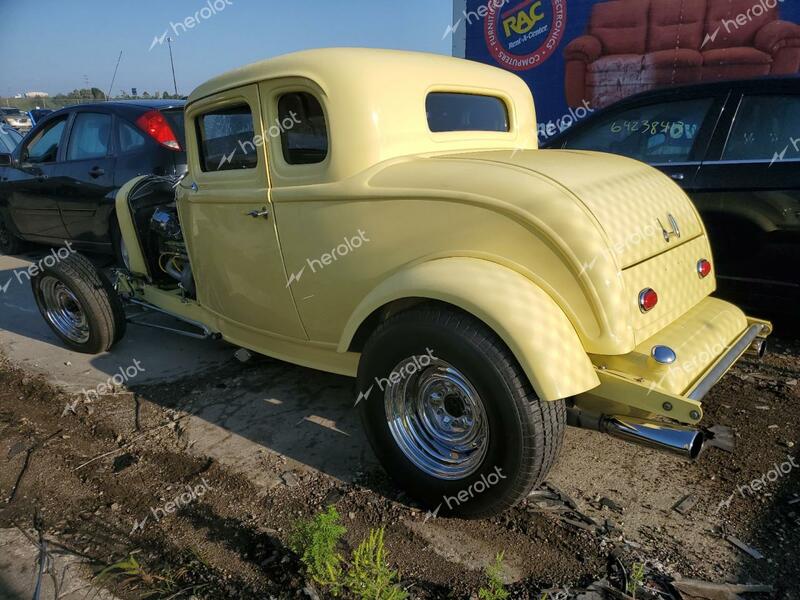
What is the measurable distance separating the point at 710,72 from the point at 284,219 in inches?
310

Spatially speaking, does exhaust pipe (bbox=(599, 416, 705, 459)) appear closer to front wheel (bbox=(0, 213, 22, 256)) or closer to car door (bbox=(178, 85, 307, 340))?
car door (bbox=(178, 85, 307, 340))

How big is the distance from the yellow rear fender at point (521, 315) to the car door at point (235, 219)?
105cm

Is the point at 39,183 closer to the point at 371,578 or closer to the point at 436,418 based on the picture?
the point at 436,418

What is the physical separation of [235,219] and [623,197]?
2032 millimetres

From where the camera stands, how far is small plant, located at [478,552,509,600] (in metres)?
1.90

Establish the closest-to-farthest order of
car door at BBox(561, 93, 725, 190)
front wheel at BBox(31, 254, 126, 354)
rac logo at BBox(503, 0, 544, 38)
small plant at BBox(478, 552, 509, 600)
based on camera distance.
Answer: small plant at BBox(478, 552, 509, 600) → car door at BBox(561, 93, 725, 190) → front wheel at BBox(31, 254, 126, 354) → rac logo at BBox(503, 0, 544, 38)

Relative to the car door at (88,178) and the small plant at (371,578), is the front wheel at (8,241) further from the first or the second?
the small plant at (371,578)

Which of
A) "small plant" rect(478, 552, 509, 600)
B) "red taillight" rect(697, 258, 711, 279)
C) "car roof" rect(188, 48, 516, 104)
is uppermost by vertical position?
"car roof" rect(188, 48, 516, 104)

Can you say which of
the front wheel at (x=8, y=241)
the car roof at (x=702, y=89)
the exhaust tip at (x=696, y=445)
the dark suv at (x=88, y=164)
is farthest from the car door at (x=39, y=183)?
the exhaust tip at (x=696, y=445)

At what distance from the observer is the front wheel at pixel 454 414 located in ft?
6.94

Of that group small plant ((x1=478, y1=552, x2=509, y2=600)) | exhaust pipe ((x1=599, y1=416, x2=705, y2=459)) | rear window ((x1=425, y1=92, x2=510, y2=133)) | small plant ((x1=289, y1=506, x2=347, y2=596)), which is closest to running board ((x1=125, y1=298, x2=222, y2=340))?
small plant ((x1=289, y1=506, x2=347, y2=596))

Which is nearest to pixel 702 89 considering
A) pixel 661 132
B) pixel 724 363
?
pixel 661 132

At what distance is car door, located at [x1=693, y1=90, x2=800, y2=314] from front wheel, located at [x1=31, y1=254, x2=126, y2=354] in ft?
14.1

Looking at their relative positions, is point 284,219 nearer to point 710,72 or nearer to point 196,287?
point 196,287
